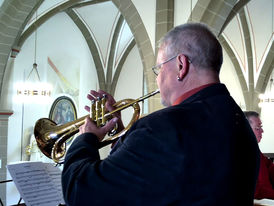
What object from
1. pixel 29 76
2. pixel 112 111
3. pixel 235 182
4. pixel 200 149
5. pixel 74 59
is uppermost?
pixel 74 59

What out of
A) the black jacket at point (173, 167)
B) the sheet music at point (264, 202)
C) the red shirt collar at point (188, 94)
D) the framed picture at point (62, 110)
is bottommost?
the sheet music at point (264, 202)

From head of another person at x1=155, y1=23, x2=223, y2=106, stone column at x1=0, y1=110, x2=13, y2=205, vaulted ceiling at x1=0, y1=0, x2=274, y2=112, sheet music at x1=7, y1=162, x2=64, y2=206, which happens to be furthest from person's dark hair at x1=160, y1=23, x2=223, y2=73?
stone column at x1=0, y1=110, x2=13, y2=205

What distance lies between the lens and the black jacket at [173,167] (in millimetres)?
1085

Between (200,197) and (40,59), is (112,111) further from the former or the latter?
(40,59)

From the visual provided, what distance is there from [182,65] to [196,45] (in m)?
0.09

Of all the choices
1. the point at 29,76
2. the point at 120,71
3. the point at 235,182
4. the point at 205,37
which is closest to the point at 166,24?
the point at 205,37

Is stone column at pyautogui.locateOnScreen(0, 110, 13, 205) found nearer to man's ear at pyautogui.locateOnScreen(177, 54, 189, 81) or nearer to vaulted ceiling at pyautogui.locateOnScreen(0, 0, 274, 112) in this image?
vaulted ceiling at pyautogui.locateOnScreen(0, 0, 274, 112)

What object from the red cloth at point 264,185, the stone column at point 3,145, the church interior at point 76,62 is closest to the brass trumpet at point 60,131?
the red cloth at point 264,185

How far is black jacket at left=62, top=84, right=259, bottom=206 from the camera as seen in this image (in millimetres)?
1085

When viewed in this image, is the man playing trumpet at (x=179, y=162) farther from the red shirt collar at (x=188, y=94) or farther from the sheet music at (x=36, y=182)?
the sheet music at (x=36, y=182)

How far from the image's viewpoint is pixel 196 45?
1.32 metres

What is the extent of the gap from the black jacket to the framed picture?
30.8ft

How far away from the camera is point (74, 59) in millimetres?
11195

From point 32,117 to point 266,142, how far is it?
27.5 feet
